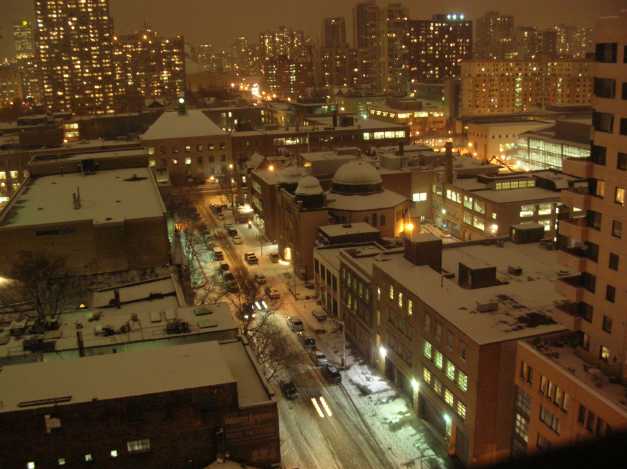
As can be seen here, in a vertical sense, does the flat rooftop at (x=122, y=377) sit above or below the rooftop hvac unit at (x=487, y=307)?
above

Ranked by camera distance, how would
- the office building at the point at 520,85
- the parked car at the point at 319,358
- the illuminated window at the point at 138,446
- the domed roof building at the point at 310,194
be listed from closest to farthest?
the illuminated window at the point at 138,446
the parked car at the point at 319,358
the domed roof building at the point at 310,194
the office building at the point at 520,85

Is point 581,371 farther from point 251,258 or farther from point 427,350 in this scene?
point 251,258

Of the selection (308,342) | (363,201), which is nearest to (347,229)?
(363,201)

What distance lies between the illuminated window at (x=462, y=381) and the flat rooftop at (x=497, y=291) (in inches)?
90.5

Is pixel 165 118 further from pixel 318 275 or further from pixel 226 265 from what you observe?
pixel 318 275

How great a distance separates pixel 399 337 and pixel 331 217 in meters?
24.7

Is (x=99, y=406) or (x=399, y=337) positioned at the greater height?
(x=99, y=406)

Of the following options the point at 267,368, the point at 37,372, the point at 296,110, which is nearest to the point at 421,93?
the point at 296,110

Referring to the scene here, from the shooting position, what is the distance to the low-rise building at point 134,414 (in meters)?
24.9

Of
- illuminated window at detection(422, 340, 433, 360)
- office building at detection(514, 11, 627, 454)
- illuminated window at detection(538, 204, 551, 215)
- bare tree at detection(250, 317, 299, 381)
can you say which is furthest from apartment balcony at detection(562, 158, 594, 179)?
illuminated window at detection(538, 204, 551, 215)

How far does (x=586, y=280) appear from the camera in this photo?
31.4m

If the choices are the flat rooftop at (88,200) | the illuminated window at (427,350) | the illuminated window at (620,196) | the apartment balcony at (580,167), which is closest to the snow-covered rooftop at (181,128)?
the flat rooftop at (88,200)

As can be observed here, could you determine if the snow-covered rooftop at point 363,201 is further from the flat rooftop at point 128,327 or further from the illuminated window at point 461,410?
the illuminated window at point 461,410

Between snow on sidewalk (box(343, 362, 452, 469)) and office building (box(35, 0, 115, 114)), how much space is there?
165699 millimetres
